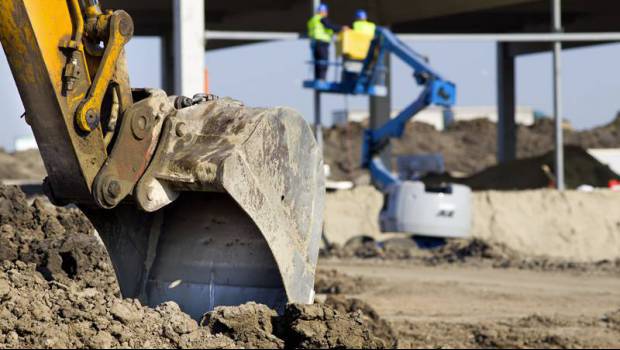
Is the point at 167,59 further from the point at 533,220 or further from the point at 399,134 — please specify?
the point at 533,220

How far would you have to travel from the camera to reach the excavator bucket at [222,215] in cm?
552

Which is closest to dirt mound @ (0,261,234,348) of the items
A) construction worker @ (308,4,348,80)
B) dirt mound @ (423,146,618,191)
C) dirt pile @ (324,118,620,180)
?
construction worker @ (308,4,348,80)

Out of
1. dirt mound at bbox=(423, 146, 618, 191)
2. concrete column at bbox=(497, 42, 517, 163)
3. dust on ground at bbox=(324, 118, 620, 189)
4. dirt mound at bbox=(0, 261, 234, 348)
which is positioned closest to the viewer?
dirt mound at bbox=(0, 261, 234, 348)

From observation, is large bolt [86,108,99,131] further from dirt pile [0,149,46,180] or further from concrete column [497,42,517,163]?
dirt pile [0,149,46,180]

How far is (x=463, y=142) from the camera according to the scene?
51.5 m

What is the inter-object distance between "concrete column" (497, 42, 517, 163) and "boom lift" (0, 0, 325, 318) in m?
22.2

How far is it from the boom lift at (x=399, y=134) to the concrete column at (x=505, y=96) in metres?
10.1

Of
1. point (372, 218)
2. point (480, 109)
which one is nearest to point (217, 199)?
point (372, 218)

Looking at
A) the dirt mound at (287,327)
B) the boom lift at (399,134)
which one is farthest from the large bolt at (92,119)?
the boom lift at (399,134)

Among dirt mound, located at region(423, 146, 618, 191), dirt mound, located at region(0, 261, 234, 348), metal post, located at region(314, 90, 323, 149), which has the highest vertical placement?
dirt mound, located at region(0, 261, 234, 348)

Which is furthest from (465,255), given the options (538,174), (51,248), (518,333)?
(51,248)

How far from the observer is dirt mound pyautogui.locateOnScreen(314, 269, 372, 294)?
38.3ft

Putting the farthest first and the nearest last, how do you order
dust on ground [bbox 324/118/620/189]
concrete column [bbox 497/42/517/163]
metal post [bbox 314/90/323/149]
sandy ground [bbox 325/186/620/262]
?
dust on ground [bbox 324/118/620/189]
concrete column [bbox 497/42/517/163]
metal post [bbox 314/90/323/149]
sandy ground [bbox 325/186/620/262]

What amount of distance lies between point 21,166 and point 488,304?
3309 cm
